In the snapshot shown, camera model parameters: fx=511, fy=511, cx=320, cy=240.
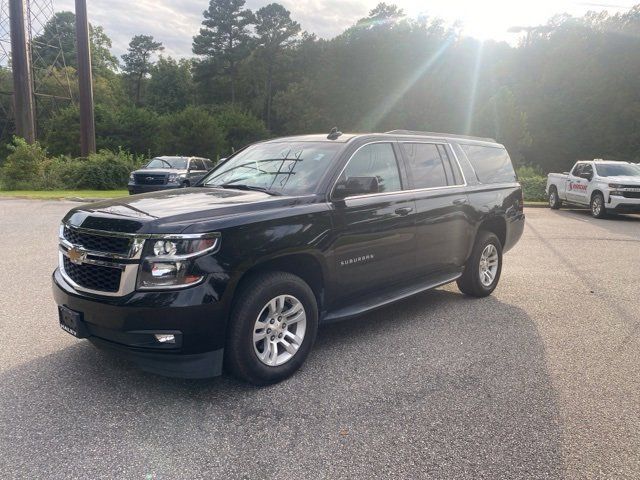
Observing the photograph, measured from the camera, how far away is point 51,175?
24828 millimetres

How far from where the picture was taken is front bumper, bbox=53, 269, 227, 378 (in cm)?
325

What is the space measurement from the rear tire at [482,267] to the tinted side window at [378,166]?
1723 millimetres

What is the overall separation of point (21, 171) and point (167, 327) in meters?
25.7

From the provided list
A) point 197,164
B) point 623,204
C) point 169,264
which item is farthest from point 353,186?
point 197,164

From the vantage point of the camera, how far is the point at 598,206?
52.7 ft

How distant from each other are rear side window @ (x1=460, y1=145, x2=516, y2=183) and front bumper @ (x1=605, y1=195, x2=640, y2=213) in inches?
409

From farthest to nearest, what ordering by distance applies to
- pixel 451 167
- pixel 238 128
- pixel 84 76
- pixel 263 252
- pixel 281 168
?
pixel 238 128 → pixel 84 76 → pixel 451 167 → pixel 281 168 → pixel 263 252

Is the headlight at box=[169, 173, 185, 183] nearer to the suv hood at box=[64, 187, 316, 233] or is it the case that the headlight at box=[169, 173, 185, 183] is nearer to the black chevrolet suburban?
the black chevrolet suburban

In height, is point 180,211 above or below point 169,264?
above

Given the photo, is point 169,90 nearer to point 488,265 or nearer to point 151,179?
point 151,179

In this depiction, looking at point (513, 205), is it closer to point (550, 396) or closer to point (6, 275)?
point (550, 396)

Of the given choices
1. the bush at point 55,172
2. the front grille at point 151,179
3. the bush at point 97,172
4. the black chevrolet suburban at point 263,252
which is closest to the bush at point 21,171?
the bush at point 55,172

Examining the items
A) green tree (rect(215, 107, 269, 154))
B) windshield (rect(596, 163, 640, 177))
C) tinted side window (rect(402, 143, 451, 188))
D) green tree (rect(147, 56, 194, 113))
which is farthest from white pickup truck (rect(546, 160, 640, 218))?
green tree (rect(147, 56, 194, 113))

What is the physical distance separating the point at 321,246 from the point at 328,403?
1188 millimetres
